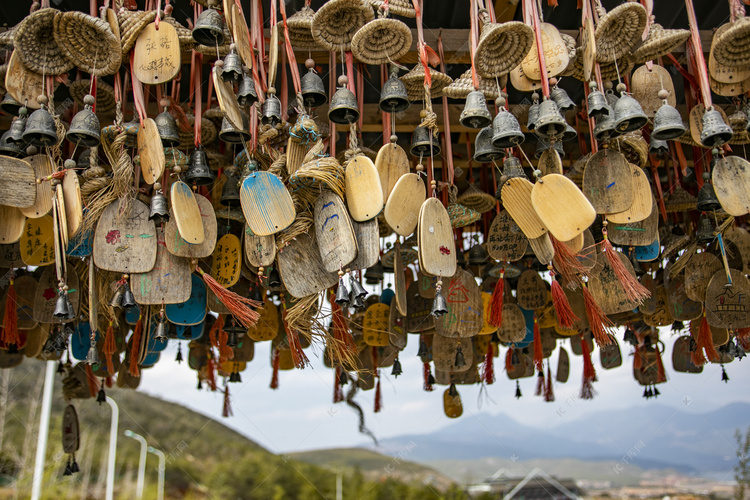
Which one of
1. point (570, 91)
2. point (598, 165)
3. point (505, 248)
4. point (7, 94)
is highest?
point (570, 91)

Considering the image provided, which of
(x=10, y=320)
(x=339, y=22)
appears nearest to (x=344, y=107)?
(x=339, y=22)

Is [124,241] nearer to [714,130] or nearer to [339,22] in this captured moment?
[339,22]

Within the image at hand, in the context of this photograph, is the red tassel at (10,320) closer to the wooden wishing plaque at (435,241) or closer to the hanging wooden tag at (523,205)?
the wooden wishing plaque at (435,241)

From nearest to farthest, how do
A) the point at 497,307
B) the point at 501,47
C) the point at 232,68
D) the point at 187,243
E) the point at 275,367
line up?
the point at 232,68, the point at 501,47, the point at 187,243, the point at 497,307, the point at 275,367

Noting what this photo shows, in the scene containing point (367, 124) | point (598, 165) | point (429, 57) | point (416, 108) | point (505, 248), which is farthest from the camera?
point (367, 124)

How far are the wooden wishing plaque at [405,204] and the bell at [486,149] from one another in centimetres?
20

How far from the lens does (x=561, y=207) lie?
1.50 meters

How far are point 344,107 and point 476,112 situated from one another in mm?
370

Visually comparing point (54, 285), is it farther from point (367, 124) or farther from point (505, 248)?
point (505, 248)

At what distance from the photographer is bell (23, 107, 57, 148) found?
5.14ft

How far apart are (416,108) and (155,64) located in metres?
1.23

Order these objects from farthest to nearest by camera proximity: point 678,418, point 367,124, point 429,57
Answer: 1. point 678,418
2. point 367,124
3. point 429,57

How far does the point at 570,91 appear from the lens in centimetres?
279

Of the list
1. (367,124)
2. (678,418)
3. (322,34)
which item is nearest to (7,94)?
(322,34)
